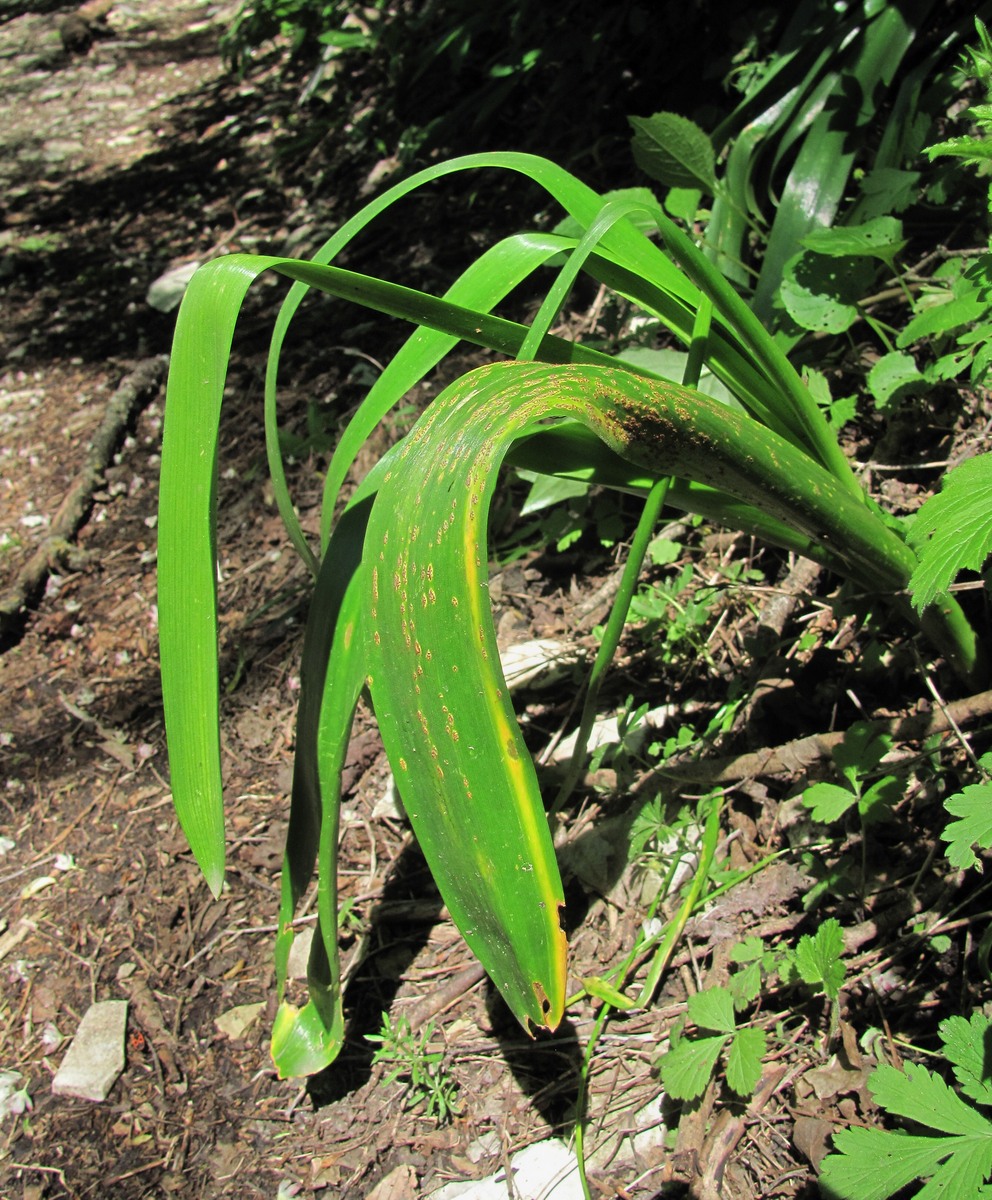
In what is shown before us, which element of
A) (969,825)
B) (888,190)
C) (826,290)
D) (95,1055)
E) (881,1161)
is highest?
(888,190)

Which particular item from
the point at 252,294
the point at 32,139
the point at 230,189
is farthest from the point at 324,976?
the point at 32,139

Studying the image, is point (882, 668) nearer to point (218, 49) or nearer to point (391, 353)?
point (391, 353)

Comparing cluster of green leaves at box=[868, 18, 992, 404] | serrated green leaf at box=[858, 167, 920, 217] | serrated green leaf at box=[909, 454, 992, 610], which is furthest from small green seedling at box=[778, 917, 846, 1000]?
serrated green leaf at box=[858, 167, 920, 217]

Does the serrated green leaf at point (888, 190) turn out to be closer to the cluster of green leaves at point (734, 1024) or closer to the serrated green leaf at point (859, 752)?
the serrated green leaf at point (859, 752)

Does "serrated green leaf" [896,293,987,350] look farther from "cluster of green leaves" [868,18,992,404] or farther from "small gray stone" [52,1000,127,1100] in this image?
"small gray stone" [52,1000,127,1100]

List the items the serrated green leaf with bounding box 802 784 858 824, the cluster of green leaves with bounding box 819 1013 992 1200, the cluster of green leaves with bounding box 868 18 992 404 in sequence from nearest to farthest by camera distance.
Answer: the cluster of green leaves with bounding box 819 1013 992 1200
the cluster of green leaves with bounding box 868 18 992 404
the serrated green leaf with bounding box 802 784 858 824

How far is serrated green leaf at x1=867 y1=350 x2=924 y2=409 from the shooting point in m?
1.43

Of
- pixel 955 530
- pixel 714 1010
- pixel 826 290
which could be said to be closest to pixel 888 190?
pixel 826 290

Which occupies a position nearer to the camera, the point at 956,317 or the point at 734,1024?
the point at 734,1024

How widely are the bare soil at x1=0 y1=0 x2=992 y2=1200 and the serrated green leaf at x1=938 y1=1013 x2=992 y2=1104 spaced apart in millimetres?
197

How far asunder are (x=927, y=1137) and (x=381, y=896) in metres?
0.85

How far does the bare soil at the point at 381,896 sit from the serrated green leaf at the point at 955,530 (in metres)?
0.33

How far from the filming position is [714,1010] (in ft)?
3.38

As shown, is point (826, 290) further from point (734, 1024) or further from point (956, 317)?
point (734, 1024)
